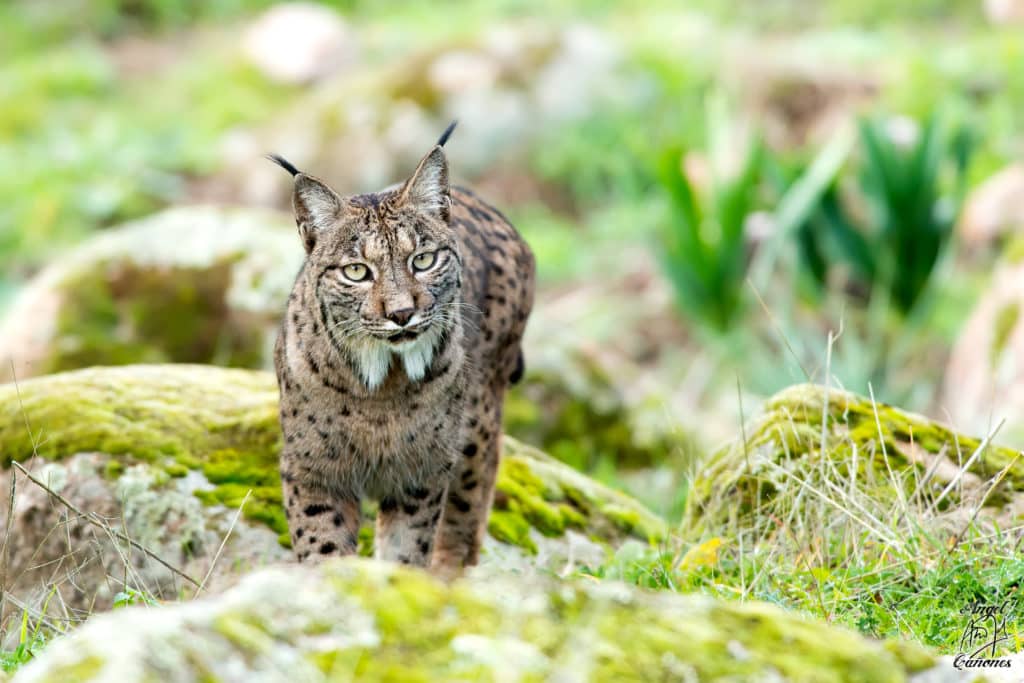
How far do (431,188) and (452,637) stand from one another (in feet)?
Result: 7.75

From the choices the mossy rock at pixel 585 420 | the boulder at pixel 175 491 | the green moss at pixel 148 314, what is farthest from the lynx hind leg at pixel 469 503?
the green moss at pixel 148 314

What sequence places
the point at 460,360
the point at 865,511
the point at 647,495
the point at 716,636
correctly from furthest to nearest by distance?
the point at 647,495 → the point at 460,360 → the point at 865,511 → the point at 716,636

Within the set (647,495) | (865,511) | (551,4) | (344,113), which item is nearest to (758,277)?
(647,495)

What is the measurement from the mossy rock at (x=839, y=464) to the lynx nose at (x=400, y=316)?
4.16 feet

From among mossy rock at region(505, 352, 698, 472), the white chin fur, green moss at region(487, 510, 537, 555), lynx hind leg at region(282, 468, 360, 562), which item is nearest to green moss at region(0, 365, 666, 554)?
green moss at region(487, 510, 537, 555)

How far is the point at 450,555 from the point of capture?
5.15 m

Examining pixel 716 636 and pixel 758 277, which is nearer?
pixel 716 636

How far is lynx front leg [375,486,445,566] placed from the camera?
15.2 feet

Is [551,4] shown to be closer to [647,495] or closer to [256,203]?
[256,203]

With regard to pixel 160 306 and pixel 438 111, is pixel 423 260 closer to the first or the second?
pixel 160 306

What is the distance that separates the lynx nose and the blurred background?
2925 millimetres

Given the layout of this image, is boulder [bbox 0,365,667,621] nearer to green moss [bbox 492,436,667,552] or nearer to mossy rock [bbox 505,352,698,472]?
green moss [bbox 492,436,667,552]

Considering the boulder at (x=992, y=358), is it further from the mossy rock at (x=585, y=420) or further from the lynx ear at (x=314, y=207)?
the lynx ear at (x=314, y=207)

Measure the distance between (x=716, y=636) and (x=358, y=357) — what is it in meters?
2.13
